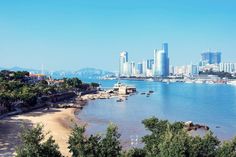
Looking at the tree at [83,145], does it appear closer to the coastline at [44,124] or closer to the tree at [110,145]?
the tree at [110,145]

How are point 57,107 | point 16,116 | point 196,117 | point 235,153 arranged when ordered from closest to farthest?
point 235,153, point 16,116, point 196,117, point 57,107

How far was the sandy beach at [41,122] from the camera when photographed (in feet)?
120

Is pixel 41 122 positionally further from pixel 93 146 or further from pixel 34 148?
pixel 34 148

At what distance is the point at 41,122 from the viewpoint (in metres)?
47.4

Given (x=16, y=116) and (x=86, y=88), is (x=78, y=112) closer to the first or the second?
(x=16, y=116)

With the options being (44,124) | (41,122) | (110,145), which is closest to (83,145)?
(110,145)

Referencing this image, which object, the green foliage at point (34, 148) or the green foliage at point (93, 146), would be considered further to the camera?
the green foliage at point (93, 146)

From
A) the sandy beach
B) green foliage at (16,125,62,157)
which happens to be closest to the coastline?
the sandy beach

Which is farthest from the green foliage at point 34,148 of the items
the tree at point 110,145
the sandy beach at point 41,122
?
the sandy beach at point 41,122

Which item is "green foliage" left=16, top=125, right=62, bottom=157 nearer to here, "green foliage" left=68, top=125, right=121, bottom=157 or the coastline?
"green foliage" left=68, top=125, right=121, bottom=157

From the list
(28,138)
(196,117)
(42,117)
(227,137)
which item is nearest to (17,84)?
(42,117)

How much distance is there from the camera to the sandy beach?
36.7m

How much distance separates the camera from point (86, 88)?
409 ft

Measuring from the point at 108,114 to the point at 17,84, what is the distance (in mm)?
19634
